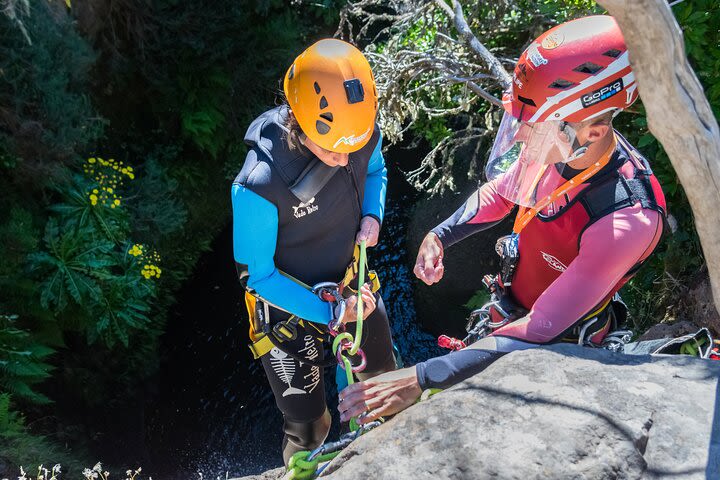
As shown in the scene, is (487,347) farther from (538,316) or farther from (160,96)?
(160,96)

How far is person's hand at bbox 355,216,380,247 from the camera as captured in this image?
357 centimetres

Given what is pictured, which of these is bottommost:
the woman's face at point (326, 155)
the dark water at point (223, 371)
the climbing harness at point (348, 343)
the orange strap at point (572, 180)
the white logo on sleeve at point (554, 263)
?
the dark water at point (223, 371)

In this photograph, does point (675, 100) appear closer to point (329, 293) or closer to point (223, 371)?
point (329, 293)

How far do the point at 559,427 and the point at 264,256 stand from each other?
169cm

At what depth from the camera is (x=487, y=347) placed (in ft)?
7.82

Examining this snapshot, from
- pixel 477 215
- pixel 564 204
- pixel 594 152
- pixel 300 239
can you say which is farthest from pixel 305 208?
pixel 594 152

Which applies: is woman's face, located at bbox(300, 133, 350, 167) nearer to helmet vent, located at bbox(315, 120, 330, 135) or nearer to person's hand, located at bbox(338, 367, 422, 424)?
helmet vent, located at bbox(315, 120, 330, 135)

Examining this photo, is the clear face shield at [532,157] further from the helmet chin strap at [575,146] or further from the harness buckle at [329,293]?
the harness buckle at [329,293]

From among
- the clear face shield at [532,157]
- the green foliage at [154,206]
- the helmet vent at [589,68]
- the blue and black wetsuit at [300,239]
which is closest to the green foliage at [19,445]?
the green foliage at [154,206]

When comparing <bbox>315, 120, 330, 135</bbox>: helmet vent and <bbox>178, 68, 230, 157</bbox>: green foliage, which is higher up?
<bbox>178, 68, 230, 157</bbox>: green foliage

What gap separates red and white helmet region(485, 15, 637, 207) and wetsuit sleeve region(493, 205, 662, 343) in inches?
16.5

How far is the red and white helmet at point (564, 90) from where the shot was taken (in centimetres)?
260

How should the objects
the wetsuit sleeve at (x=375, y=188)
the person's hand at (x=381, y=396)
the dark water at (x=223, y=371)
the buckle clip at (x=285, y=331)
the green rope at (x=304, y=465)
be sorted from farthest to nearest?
the dark water at (x=223, y=371)
the wetsuit sleeve at (x=375, y=188)
the buckle clip at (x=285, y=331)
the green rope at (x=304, y=465)
the person's hand at (x=381, y=396)

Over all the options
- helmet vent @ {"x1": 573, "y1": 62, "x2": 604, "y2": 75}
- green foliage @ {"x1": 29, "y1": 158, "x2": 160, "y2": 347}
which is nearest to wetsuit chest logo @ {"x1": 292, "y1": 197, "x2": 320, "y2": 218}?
helmet vent @ {"x1": 573, "y1": 62, "x2": 604, "y2": 75}
